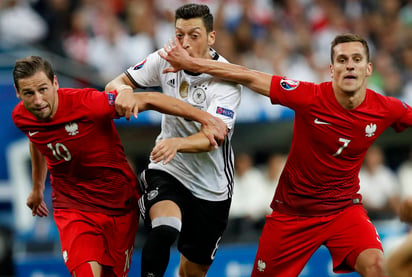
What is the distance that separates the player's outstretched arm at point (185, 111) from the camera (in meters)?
6.08

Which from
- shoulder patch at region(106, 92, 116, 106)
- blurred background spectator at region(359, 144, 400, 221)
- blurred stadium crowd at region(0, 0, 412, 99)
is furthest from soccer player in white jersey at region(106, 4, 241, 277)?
Answer: blurred background spectator at region(359, 144, 400, 221)

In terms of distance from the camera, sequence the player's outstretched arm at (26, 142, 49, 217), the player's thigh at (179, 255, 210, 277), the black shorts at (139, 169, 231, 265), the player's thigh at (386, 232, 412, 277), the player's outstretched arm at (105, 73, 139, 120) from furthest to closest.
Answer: the player's thigh at (179, 255, 210, 277) → the player's outstretched arm at (26, 142, 49, 217) → the black shorts at (139, 169, 231, 265) → the player's outstretched arm at (105, 73, 139, 120) → the player's thigh at (386, 232, 412, 277)

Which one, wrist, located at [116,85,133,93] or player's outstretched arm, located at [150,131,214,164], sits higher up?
wrist, located at [116,85,133,93]

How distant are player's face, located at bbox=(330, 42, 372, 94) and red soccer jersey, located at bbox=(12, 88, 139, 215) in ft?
6.18

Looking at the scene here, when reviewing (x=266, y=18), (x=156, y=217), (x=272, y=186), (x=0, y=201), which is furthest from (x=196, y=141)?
(x=266, y=18)

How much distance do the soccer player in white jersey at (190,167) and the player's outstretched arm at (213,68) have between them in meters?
0.14

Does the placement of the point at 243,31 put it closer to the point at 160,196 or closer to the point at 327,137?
the point at 327,137

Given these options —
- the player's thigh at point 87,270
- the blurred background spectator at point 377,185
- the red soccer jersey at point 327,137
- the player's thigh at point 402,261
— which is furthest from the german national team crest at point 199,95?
the blurred background spectator at point 377,185

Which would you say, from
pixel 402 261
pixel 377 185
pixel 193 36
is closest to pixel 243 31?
pixel 377 185

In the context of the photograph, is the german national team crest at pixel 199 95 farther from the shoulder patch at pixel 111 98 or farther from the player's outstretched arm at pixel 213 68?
the shoulder patch at pixel 111 98

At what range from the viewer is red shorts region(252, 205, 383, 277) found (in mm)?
6301

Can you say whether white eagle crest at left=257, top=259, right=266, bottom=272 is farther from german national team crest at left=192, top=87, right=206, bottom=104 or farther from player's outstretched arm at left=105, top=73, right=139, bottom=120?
player's outstretched arm at left=105, top=73, right=139, bottom=120

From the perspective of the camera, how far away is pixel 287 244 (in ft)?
21.5

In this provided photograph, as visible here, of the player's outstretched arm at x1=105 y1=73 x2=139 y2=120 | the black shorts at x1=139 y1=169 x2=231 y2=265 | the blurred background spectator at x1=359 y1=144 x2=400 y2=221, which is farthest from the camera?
the blurred background spectator at x1=359 y1=144 x2=400 y2=221
